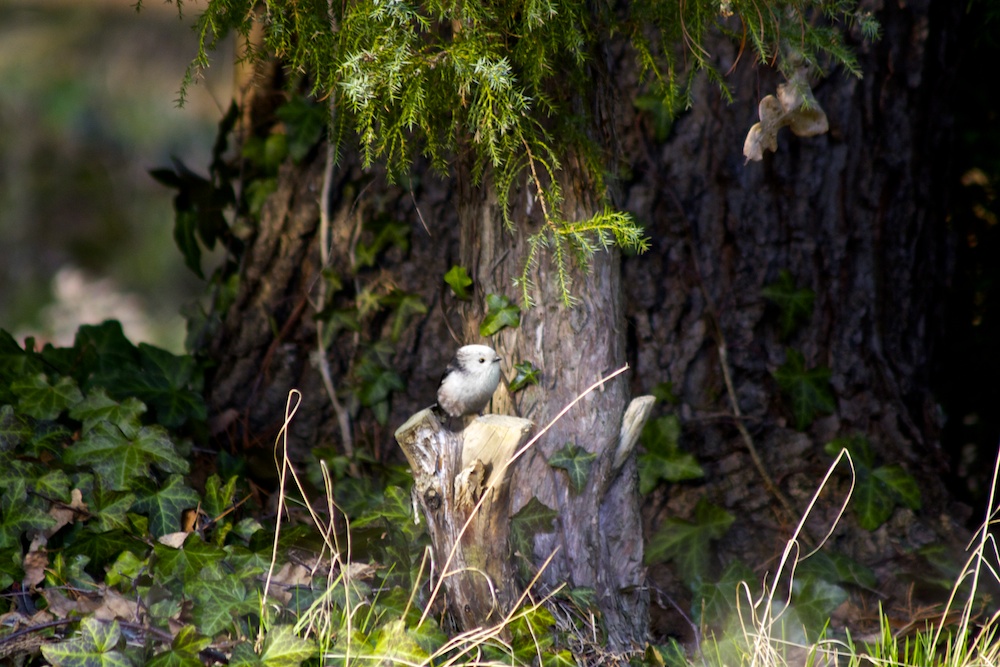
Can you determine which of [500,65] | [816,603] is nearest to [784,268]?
[816,603]

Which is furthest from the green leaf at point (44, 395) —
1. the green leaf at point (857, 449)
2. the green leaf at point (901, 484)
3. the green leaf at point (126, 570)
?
the green leaf at point (901, 484)

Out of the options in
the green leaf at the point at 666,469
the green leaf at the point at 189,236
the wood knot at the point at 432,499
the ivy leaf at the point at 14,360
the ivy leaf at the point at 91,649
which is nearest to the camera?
the ivy leaf at the point at 91,649

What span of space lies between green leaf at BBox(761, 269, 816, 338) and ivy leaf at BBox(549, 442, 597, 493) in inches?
43.0

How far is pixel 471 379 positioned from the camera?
1.72m

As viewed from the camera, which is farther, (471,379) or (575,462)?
(575,462)

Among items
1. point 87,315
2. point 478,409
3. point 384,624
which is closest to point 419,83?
point 478,409

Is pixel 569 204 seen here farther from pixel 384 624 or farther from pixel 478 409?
pixel 384 624

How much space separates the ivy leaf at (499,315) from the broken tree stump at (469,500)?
351mm

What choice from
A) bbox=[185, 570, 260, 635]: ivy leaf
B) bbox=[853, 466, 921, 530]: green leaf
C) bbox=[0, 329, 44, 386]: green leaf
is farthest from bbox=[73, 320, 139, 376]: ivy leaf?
bbox=[853, 466, 921, 530]: green leaf

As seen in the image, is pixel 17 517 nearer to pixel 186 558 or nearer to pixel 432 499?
pixel 186 558

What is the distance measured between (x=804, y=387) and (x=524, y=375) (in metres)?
1.17

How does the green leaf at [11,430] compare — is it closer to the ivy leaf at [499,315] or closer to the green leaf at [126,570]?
the green leaf at [126,570]

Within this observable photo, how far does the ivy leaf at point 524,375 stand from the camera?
6.32 feet

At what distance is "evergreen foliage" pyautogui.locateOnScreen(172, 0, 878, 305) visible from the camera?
1541 millimetres
